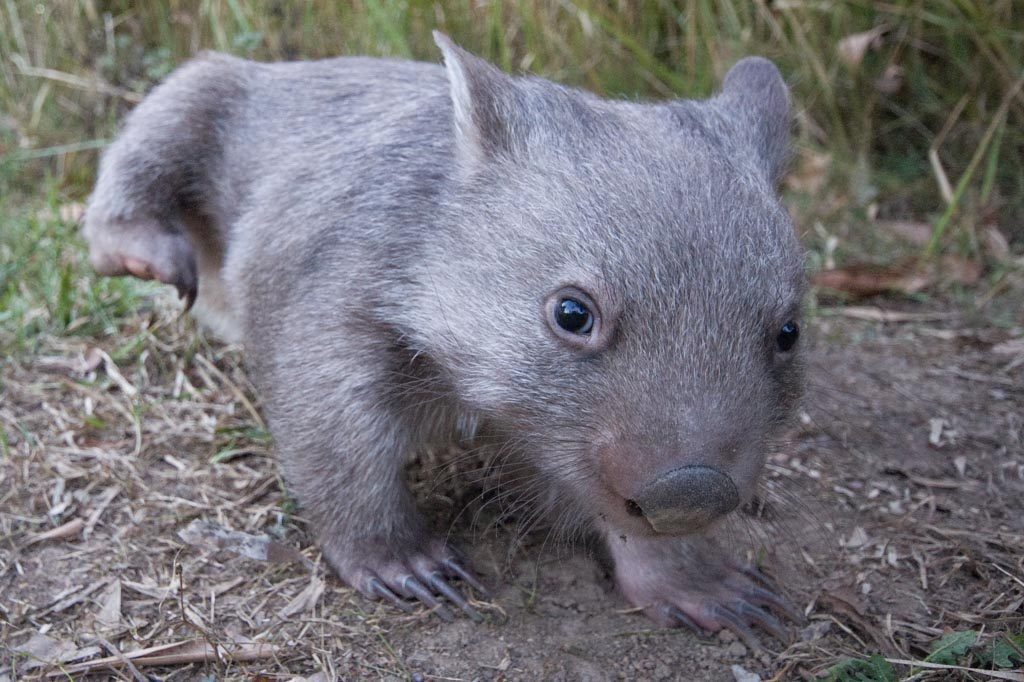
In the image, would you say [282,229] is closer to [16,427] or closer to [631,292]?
[16,427]

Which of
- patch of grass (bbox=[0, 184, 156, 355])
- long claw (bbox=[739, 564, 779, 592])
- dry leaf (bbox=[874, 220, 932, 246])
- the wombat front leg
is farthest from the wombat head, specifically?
dry leaf (bbox=[874, 220, 932, 246])

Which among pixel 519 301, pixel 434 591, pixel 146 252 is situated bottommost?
pixel 434 591

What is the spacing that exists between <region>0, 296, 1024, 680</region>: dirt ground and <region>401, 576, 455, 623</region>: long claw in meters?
0.04

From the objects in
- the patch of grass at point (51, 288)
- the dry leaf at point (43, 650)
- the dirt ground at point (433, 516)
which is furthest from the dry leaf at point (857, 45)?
the dry leaf at point (43, 650)

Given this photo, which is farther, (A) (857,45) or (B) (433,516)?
(A) (857,45)

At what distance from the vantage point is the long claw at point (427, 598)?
121 inches

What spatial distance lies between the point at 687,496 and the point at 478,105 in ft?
4.35

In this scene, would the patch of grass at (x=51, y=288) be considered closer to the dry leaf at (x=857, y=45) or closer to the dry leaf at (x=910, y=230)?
the dry leaf at (x=910, y=230)

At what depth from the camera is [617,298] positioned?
2.60 m

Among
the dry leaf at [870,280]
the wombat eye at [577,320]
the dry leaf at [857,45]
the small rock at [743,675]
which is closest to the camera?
the wombat eye at [577,320]

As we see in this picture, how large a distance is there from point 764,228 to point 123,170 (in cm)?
267

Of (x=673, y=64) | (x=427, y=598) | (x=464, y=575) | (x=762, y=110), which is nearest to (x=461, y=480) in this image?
(x=464, y=575)

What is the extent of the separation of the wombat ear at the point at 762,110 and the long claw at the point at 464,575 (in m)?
1.49

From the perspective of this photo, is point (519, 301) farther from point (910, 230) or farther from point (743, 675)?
point (910, 230)
